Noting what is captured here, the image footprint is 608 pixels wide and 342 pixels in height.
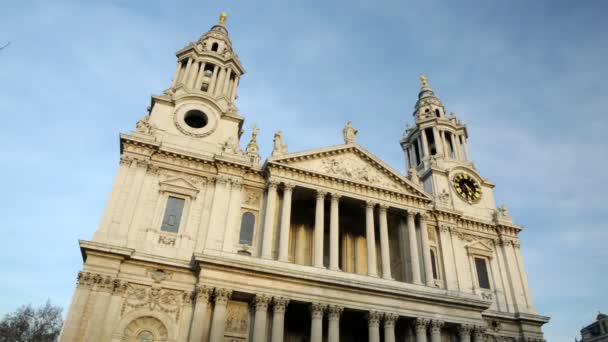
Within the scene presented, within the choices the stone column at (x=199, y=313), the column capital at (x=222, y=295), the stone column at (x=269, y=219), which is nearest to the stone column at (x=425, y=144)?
the stone column at (x=269, y=219)

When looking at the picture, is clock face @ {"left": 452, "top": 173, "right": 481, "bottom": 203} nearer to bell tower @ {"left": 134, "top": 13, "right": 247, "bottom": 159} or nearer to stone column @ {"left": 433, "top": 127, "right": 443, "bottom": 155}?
stone column @ {"left": 433, "top": 127, "right": 443, "bottom": 155}

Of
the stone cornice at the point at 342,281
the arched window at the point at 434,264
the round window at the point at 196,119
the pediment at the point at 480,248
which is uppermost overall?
the round window at the point at 196,119

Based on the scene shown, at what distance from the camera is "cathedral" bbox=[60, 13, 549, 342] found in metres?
22.4

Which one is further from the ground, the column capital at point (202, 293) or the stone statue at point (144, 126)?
the stone statue at point (144, 126)

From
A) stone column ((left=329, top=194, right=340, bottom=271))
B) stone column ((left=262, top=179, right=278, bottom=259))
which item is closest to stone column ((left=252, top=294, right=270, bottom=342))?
stone column ((left=262, top=179, right=278, bottom=259))

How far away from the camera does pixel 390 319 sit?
24.1 m

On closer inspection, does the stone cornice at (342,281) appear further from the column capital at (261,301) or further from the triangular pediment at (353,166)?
the triangular pediment at (353,166)

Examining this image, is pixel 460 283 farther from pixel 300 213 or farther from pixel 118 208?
pixel 118 208

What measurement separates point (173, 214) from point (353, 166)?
12056 mm

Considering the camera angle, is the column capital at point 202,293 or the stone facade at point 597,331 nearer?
the column capital at point 202,293

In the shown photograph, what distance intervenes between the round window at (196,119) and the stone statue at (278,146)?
499 cm

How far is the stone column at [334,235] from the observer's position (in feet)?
85.8

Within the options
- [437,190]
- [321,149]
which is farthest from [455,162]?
[321,149]

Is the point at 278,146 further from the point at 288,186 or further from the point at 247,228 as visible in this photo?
the point at 247,228
